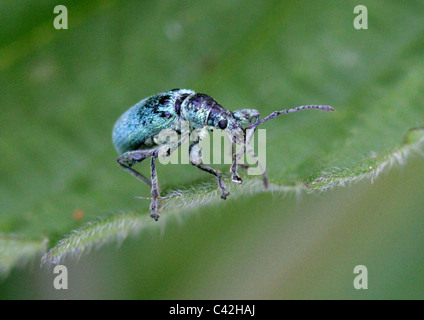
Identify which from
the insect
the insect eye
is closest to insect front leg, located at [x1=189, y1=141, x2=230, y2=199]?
the insect

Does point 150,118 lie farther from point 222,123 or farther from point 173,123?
point 222,123

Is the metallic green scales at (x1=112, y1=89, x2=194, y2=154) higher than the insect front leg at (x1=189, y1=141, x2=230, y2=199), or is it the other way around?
the metallic green scales at (x1=112, y1=89, x2=194, y2=154)

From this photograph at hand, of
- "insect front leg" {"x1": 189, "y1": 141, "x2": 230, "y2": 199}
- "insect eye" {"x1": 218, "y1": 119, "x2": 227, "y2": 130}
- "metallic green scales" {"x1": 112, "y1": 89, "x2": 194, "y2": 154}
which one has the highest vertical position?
"metallic green scales" {"x1": 112, "y1": 89, "x2": 194, "y2": 154}

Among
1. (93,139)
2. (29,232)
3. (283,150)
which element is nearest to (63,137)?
(93,139)

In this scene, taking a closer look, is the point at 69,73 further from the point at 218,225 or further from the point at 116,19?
the point at 218,225

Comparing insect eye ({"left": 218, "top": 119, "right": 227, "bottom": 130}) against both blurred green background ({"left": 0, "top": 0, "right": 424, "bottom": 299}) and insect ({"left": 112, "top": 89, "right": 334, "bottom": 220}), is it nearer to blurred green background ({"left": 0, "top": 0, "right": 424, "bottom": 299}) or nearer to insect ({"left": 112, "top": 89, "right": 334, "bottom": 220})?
insect ({"left": 112, "top": 89, "right": 334, "bottom": 220})

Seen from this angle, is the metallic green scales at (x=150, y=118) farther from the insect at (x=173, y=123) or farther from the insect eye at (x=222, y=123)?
the insect eye at (x=222, y=123)

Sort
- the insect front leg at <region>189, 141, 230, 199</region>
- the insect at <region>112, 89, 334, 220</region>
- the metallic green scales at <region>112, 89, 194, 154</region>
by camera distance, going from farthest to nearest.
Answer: the metallic green scales at <region>112, 89, 194, 154</region>, the insect at <region>112, 89, 334, 220</region>, the insect front leg at <region>189, 141, 230, 199</region>
